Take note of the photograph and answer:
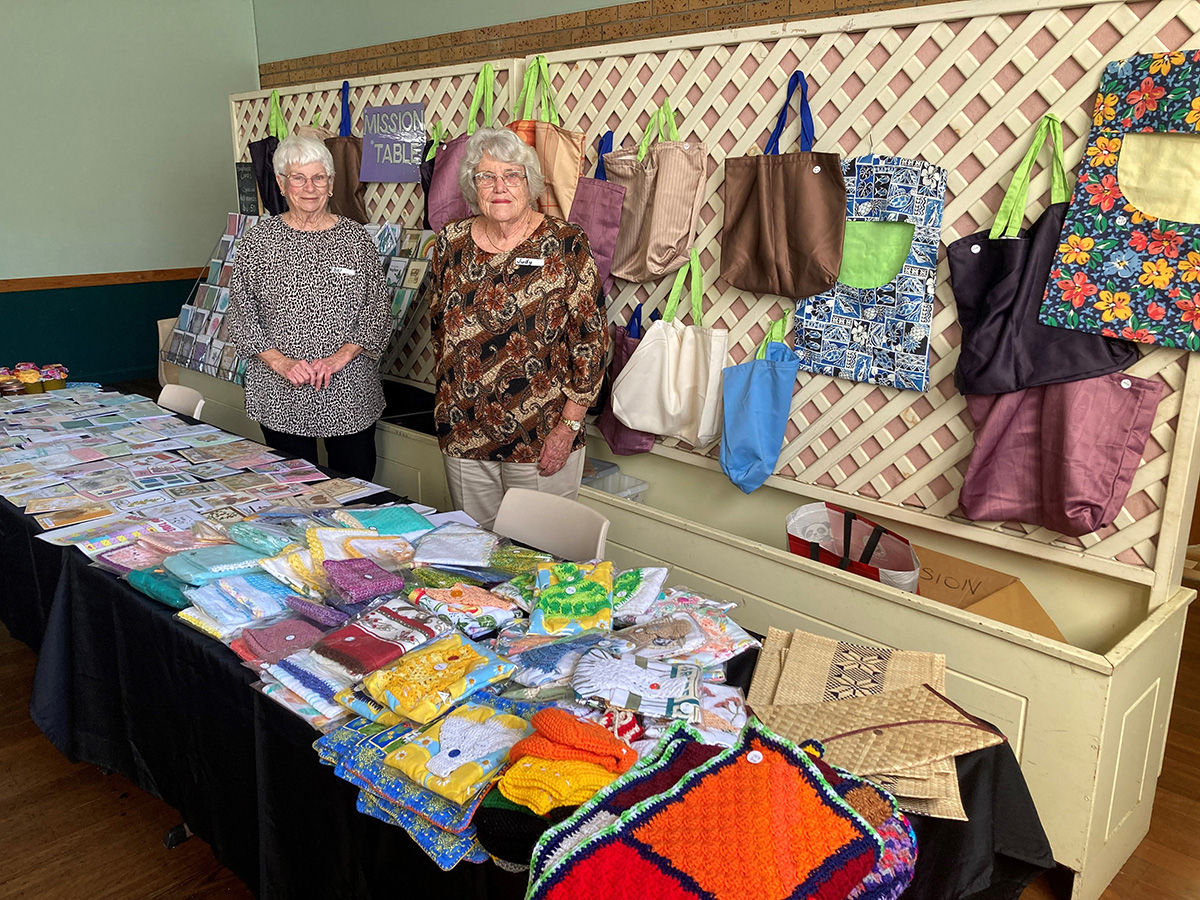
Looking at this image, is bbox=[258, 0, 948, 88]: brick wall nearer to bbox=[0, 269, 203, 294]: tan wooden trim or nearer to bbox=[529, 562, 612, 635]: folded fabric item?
bbox=[0, 269, 203, 294]: tan wooden trim

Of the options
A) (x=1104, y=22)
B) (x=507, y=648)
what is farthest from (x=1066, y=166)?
(x=507, y=648)

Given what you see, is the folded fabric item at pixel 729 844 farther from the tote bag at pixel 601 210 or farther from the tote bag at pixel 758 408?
the tote bag at pixel 601 210

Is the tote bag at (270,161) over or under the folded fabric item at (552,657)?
over

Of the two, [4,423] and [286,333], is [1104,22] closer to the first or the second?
[286,333]

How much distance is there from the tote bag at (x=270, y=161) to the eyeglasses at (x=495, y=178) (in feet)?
7.70

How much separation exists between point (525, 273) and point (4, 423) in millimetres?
1890

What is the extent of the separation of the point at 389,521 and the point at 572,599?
0.62m

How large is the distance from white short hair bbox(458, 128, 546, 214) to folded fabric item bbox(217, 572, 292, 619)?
1.25 meters

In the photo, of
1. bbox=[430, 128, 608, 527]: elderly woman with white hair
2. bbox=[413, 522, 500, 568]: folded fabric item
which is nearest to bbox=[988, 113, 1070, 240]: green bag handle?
bbox=[430, 128, 608, 527]: elderly woman with white hair

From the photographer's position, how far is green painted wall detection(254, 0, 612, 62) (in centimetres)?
485

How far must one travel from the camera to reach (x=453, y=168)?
3.50 m

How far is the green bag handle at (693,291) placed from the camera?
2.91m

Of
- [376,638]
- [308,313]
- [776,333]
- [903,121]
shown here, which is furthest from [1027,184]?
[308,313]

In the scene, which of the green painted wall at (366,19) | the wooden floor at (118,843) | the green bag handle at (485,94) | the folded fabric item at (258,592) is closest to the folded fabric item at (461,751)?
the folded fabric item at (258,592)
